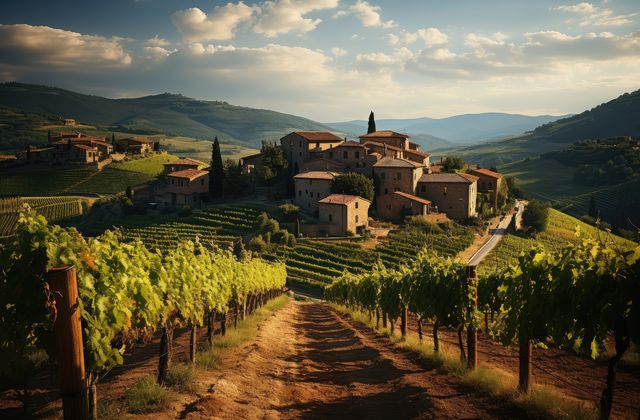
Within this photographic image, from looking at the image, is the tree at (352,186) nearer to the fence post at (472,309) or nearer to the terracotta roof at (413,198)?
the terracotta roof at (413,198)

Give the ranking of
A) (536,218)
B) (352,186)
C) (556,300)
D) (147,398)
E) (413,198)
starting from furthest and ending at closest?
(536,218) → (352,186) → (413,198) → (556,300) → (147,398)

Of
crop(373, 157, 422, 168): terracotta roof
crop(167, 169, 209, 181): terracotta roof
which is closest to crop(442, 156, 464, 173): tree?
crop(373, 157, 422, 168): terracotta roof

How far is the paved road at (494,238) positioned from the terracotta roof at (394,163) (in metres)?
14.6

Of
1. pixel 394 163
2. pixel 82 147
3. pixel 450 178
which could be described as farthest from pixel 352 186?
pixel 82 147

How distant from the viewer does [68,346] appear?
4.99 metres

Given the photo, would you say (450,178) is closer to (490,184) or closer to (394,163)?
(394,163)

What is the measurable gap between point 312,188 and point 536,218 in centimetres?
3213

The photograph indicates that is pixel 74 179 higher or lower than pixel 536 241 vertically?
higher

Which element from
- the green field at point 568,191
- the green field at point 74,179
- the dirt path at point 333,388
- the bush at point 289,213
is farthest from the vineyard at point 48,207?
the green field at point 568,191

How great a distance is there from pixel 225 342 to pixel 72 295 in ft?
33.3

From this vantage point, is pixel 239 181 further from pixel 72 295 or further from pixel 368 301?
pixel 72 295

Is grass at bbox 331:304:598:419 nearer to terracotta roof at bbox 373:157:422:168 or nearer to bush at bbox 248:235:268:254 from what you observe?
bush at bbox 248:235:268:254

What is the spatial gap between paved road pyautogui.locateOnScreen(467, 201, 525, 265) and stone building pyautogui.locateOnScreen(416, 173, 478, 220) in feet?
14.9

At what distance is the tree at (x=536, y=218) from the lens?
62.0 m
